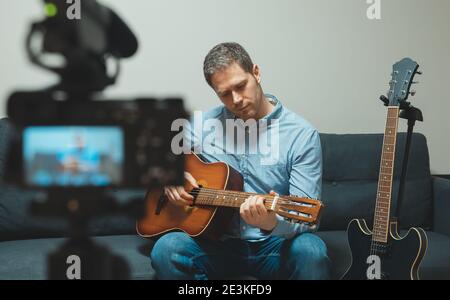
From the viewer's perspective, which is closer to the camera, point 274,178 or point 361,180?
point 274,178

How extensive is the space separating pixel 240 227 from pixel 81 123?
1.05m

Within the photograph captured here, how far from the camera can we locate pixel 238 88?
1.45 metres

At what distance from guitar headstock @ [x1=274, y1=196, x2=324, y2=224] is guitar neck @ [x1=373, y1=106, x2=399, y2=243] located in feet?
1.16

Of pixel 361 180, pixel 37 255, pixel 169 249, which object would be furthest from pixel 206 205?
pixel 361 180

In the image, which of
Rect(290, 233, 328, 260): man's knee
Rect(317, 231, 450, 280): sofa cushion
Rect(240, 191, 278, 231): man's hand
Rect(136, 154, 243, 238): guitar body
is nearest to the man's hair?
Rect(136, 154, 243, 238): guitar body

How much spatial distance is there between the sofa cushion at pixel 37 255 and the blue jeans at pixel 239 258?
91mm

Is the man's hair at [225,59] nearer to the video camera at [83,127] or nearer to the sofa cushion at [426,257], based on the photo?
the sofa cushion at [426,257]

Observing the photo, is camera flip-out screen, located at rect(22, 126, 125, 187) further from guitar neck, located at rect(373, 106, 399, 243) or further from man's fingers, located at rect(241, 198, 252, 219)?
guitar neck, located at rect(373, 106, 399, 243)

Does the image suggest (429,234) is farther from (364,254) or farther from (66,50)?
(66,50)

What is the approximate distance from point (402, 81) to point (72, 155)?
1.33m

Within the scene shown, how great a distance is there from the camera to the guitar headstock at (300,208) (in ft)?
4.08

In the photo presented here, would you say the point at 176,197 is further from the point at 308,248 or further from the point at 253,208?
the point at 308,248

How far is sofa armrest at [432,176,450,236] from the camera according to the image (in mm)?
1802

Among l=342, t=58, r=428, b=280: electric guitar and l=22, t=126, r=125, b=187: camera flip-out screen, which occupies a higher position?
l=22, t=126, r=125, b=187: camera flip-out screen
